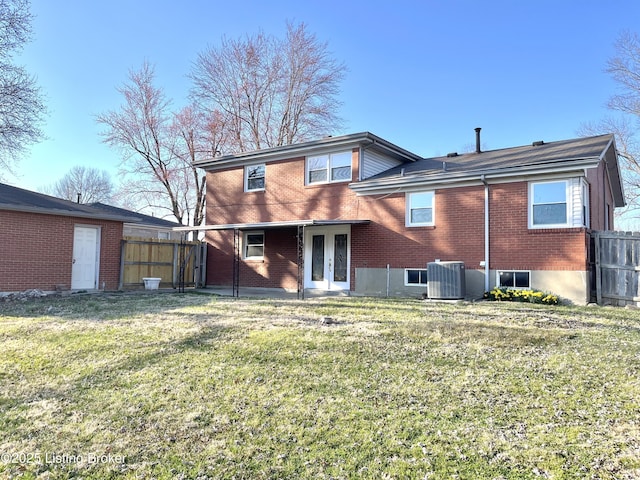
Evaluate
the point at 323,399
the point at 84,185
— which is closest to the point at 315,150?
the point at 323,399

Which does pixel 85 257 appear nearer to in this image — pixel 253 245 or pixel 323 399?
pixel 253 245

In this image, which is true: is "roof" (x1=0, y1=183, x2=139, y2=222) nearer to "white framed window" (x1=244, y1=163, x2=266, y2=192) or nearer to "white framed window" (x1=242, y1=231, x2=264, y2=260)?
"white framed window" (x1=242, y1=231, x2=264, y2=260)

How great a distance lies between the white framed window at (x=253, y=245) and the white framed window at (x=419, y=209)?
596 cm

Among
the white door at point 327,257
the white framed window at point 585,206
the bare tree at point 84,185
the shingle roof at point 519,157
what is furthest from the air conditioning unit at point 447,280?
the bare tree at point 84,185

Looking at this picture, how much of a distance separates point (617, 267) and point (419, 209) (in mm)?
5131

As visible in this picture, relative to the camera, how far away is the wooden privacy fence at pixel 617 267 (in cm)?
1007

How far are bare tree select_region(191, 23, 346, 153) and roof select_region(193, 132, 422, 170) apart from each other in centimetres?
1139

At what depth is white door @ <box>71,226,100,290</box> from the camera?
46.3 ft

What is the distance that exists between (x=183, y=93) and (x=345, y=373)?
2784 cm

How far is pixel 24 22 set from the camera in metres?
17.4

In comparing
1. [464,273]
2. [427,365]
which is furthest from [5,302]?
[464,273]

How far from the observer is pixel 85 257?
1439 centimetres

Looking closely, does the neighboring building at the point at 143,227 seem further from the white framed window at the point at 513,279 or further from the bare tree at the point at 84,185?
the bare tree at the point at 84,185

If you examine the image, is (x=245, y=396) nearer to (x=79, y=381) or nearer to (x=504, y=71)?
(x=79, y=381)
